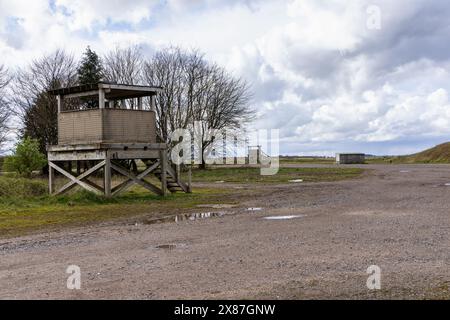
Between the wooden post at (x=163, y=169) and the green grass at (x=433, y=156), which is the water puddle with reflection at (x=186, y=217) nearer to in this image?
the wooden post at (x=163, y=169)

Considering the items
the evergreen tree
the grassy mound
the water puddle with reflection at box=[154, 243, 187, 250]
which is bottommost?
the water puddle with reflection at box=[154, 243, 187, 250]

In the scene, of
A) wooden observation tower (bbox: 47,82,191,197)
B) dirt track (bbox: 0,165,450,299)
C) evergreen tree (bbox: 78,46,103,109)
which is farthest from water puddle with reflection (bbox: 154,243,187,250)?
evergreen tree (bbox: 78,46,103,109)

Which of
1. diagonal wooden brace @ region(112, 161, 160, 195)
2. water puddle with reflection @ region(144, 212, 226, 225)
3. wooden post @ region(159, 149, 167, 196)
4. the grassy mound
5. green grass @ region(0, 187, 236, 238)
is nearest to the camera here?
water puddle with reflection @ region(144, 212, 226, 225)

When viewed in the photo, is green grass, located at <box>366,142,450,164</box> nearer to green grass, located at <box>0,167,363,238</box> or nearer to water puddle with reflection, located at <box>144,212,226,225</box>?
green grass, located at <box>0,167,363,238</box>

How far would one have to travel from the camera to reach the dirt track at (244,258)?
293 inches

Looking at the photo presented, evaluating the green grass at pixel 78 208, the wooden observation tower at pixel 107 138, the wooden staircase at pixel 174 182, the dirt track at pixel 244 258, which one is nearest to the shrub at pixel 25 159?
the wooden observation tower at pixel 107 138

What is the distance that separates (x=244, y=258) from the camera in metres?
9.66

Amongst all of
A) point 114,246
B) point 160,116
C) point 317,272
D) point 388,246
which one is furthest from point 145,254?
point 160,116

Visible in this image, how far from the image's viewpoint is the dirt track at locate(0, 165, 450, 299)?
7.44 meters

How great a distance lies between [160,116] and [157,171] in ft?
91.6

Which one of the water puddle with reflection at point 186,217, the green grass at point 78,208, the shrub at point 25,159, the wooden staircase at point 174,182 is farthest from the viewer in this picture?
the shrub at point 25,159

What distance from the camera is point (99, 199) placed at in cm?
2289

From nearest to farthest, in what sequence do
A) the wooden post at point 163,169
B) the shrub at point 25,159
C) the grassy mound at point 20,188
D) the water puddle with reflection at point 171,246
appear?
1. the water puddle with reflection at point 171,246
2. the grassy mound at point 20,188
3. the wooden post at point 163,169
4. the shrub at point 25,159
